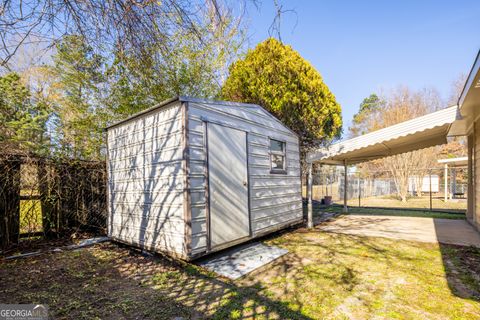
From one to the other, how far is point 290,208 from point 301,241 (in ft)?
3.93

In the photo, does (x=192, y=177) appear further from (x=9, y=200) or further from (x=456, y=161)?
(x=456, y=161)

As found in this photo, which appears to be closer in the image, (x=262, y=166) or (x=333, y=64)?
(x=333, y=64)

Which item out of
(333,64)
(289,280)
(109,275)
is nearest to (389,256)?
(289,280)

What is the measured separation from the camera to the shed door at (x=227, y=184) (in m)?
3.76

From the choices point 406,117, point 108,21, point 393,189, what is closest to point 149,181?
point 108,21

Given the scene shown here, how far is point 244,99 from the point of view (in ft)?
28.9

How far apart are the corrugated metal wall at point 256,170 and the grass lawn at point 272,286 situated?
2.84 ft

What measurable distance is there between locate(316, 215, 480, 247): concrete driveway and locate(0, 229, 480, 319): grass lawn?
0.77 meters

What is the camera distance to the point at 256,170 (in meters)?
4.75

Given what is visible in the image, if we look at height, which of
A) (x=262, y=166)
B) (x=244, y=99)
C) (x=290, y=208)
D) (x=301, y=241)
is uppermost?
(x=244, y=99)

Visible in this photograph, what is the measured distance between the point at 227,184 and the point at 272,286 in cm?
170

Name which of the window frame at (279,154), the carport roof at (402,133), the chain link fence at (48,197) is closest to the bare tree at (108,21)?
the window frame at (279,154)

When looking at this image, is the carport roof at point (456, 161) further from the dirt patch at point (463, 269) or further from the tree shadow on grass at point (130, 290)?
the tree shadow on grass at point (130, 290)

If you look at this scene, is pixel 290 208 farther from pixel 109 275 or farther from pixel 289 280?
pixel 109 275
